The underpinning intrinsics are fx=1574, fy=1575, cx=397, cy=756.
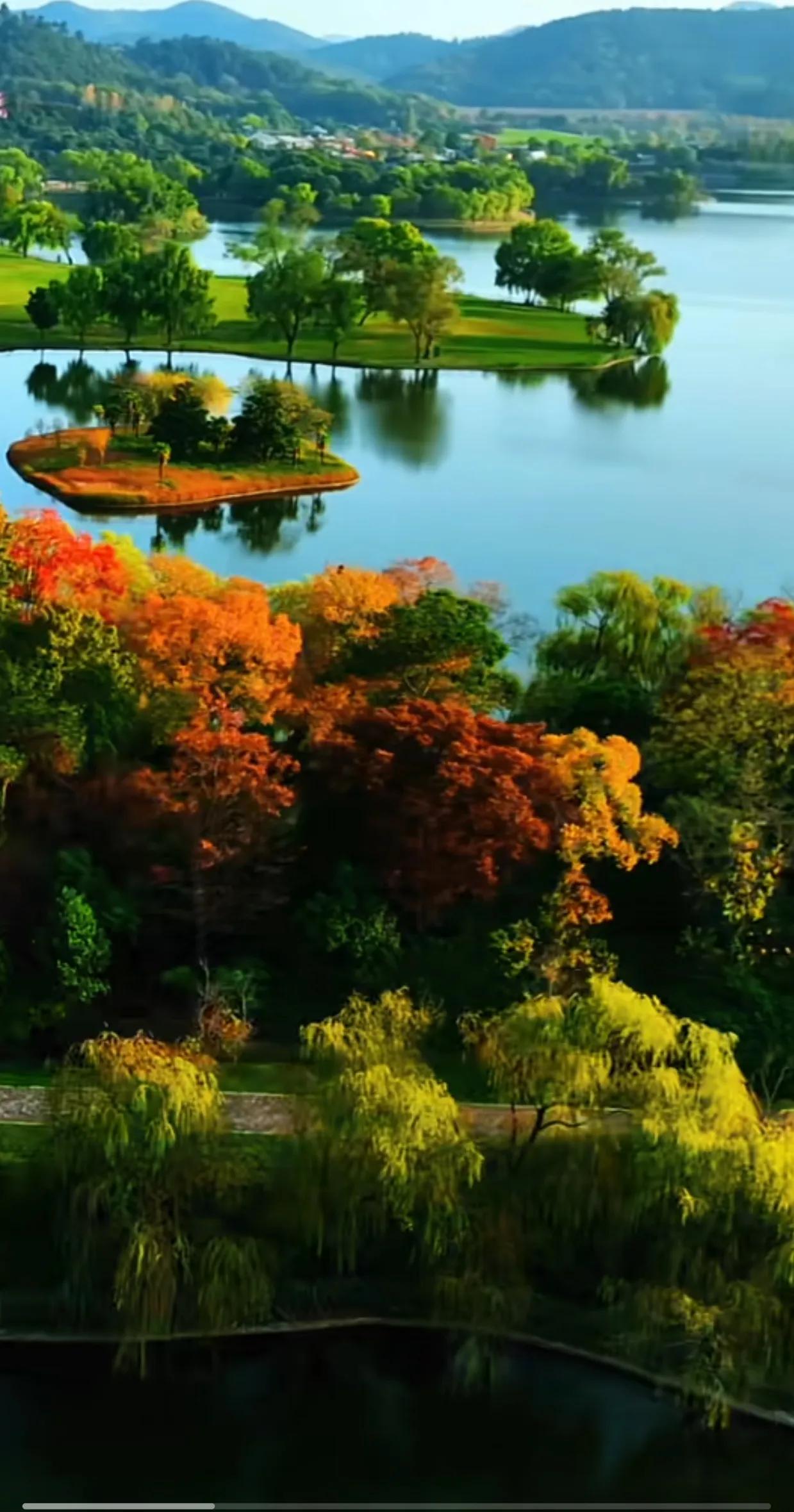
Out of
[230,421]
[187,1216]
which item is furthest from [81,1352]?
[230,421]

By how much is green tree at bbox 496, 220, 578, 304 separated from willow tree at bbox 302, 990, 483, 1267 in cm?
2775

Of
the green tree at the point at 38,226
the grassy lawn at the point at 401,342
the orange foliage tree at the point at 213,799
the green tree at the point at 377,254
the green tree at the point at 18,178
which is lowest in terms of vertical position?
the orange foliage tree at the point at 213,799

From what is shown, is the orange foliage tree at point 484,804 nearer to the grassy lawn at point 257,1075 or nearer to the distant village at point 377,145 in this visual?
the grassy lawn at point 257,1075

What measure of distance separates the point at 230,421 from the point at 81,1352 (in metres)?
16.8

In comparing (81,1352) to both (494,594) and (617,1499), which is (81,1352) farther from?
(494,594)

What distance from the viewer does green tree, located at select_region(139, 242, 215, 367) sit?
1050 inches

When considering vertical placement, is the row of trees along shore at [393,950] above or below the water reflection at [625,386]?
below

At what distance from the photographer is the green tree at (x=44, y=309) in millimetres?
27297

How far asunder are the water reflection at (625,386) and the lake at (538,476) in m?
0.06

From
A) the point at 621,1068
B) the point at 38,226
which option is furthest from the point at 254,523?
the point at 38,226

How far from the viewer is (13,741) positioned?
8992 millimetres

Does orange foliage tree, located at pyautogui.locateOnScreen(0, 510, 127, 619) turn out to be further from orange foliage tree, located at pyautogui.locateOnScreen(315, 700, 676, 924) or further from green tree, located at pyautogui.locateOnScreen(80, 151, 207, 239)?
green tree, located at pyautogui.locateOnScreen(80, 151, 207, 239)

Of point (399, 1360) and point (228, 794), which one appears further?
point (228, 794)

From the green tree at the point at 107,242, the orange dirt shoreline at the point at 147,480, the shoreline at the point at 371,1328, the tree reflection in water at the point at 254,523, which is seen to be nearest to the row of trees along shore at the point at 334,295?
the green tree at the point at 107,242
